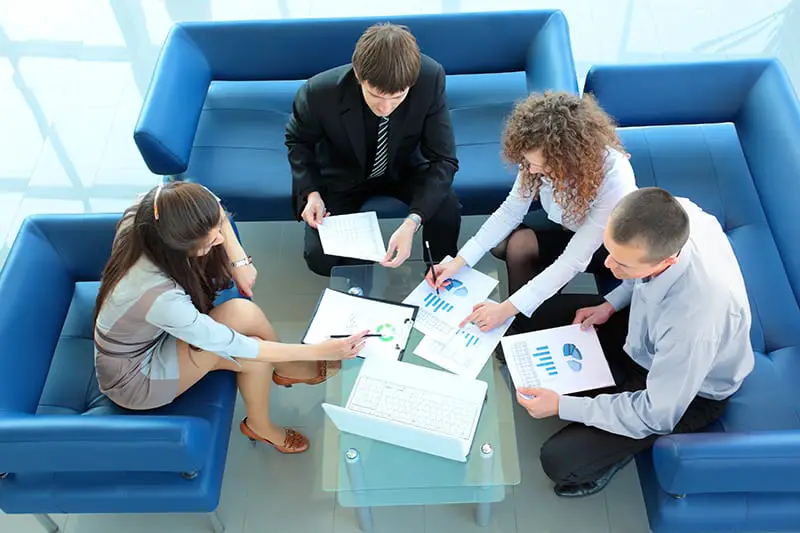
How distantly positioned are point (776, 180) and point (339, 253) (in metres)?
1.74

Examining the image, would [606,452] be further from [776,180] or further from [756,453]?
[776,180]

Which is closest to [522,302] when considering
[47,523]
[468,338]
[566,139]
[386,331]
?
[468,338]

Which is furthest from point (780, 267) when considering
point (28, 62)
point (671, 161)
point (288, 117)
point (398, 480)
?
point (28, 62)

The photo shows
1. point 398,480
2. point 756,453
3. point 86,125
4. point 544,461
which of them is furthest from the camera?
point 86,125

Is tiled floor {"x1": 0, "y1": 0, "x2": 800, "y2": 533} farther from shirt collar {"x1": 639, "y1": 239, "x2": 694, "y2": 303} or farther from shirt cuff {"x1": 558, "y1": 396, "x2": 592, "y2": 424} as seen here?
shirt collar {"x1": 639, "y1": 239, "x2": 694, "y2": 303}

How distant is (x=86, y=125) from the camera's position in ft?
13.6

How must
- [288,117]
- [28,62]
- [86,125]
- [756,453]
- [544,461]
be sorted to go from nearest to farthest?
[756,453]
[544,461]
[288,117]
[86,125]
[28,62]

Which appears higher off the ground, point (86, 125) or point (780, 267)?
point (780, 267)

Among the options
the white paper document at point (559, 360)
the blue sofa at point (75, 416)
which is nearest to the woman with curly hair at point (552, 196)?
the white paper document at point (559, 360)

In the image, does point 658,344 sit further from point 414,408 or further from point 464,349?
point 414,408

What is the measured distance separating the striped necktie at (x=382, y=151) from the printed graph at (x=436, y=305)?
0.67 m

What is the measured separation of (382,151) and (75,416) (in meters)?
1.50

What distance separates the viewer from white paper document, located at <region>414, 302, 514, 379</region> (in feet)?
8.27

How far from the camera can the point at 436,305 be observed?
2684mm
